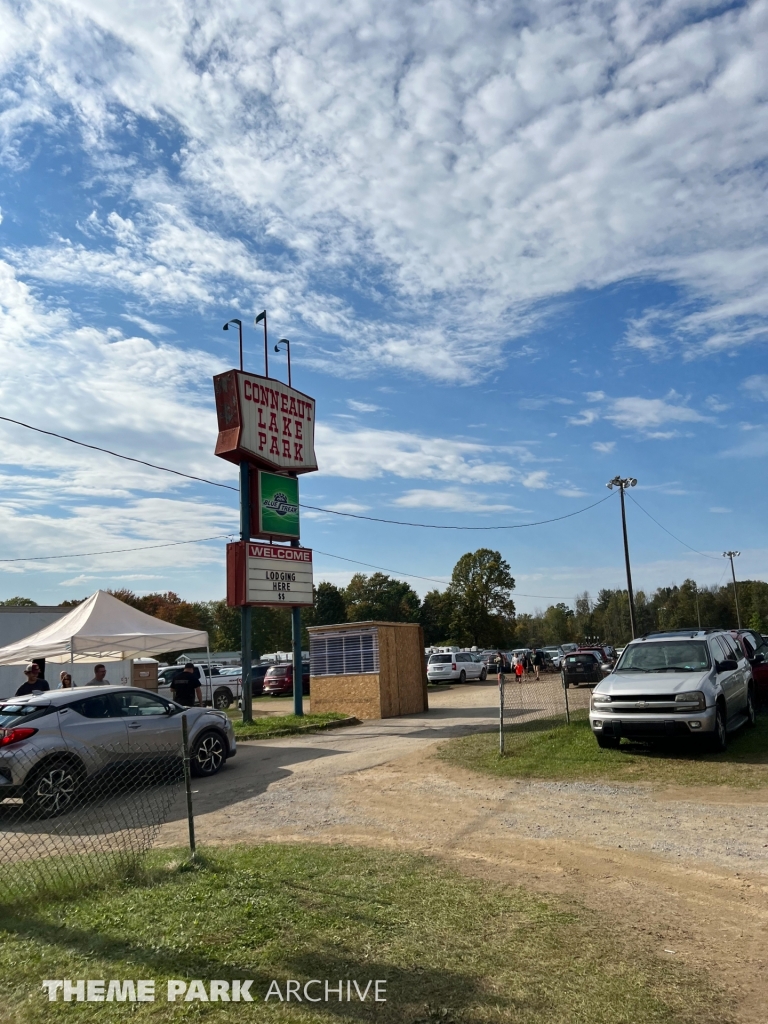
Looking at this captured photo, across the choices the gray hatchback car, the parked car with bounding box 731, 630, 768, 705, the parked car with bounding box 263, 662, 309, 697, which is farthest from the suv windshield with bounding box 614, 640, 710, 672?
the parked car with bounding box 263, 662, 309, 697

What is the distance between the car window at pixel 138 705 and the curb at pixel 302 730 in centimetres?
478

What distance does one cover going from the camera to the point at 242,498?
20.8 metres

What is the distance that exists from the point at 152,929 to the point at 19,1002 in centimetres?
98

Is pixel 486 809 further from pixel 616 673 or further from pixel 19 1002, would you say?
pixel 19 1002

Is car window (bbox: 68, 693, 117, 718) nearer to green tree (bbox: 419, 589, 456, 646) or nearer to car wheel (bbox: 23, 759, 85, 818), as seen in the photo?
car wheel (bbox: 23, 759, 85, 818)

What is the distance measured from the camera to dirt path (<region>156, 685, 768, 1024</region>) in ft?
16.1

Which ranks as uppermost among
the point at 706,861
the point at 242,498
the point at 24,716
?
the point at 242,498

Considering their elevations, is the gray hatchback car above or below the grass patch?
above

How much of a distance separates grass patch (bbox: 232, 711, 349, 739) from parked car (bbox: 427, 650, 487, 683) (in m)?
20.1

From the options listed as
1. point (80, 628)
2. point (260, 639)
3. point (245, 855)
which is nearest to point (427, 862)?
point (245, 855)

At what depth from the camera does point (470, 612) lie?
72500 mm

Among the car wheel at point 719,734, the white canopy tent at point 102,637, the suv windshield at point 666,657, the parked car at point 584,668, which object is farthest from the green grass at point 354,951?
the parked car at point 584,668

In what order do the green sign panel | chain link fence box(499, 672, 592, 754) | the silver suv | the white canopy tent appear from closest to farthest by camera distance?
the silver suv → chain link fence box(499, 672, 592, 754) → the white canopy tent → the green sign panel

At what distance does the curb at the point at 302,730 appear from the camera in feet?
55.8
